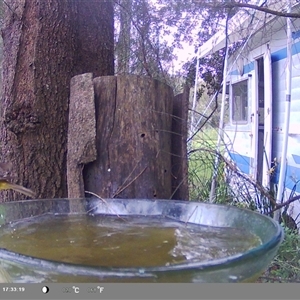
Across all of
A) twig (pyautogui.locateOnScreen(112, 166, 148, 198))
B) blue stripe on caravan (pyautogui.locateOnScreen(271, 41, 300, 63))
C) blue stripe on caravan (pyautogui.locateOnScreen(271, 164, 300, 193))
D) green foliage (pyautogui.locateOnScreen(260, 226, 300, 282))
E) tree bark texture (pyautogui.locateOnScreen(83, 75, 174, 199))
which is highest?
blue stripe on caravan (pyautogui.locateOnScreen(271, 41, 300, 63))

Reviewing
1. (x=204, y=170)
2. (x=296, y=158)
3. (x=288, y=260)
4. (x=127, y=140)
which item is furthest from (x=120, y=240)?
(x=296, y=158)

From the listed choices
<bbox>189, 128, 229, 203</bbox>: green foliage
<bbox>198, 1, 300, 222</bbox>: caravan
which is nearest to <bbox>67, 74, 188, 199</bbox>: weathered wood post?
<bbox>189, 128, 229, 203</bbox>: green foliage

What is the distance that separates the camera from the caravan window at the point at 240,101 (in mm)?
3014

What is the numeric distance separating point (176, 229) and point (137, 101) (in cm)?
30

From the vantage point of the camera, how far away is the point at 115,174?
791 millimetres

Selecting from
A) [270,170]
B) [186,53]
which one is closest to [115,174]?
[270,170]

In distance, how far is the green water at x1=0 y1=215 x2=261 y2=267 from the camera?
459 mm

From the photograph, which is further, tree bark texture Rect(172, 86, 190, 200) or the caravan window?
the caravan window

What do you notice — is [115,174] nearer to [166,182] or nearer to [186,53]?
[166,182]

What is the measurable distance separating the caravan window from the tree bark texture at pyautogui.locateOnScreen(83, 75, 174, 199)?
227cm

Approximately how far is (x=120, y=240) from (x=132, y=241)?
20mm

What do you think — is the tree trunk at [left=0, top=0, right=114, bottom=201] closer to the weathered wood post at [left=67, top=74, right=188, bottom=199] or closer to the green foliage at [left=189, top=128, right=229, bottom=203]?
the weathered wood post at [left=67, top=74, right=188, bottom=199]
